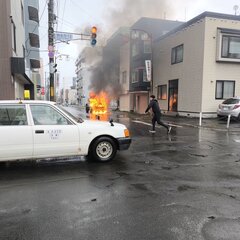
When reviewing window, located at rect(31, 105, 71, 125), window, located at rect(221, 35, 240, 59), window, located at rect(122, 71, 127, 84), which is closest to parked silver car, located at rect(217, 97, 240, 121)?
window, located at rect(221, 35, 240, 59)

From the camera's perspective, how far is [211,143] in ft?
31.5

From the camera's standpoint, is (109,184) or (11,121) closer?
(109,184)

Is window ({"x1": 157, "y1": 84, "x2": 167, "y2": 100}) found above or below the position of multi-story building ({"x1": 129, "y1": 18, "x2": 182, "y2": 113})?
below

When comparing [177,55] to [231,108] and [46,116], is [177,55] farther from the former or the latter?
[46,116]

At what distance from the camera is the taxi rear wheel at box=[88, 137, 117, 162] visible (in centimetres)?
650

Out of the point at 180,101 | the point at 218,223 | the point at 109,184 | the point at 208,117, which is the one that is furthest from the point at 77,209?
the point at 180,101

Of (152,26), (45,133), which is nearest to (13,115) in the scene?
(45,133)

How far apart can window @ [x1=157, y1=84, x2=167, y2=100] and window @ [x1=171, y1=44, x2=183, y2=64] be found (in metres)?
2.59

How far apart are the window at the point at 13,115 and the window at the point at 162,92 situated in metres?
20.1

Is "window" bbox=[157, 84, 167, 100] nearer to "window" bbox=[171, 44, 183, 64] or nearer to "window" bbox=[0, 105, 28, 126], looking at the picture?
"window" bbox=[171, 44, 183, 64]

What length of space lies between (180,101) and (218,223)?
1922 cm

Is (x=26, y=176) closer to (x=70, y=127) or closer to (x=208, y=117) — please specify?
(x=70, y=127)

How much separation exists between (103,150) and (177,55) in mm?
18513

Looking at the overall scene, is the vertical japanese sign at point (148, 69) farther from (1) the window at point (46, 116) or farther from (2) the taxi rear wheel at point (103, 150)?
(1) the window at point (46, 116)
